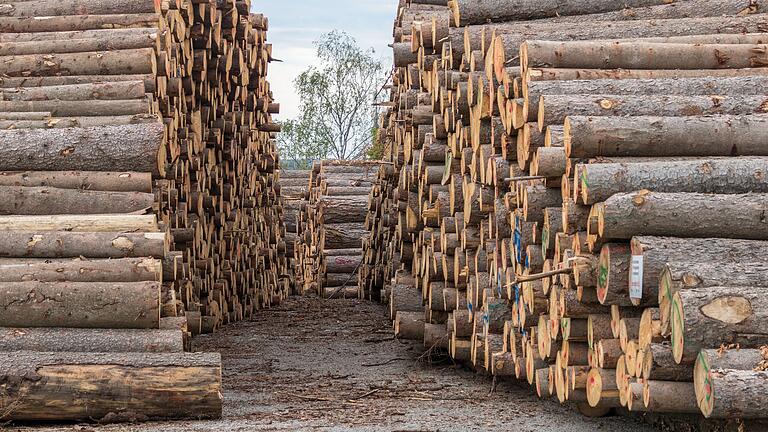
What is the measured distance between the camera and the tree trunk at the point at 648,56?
876 centimetres

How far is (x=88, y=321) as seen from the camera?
26.8 ft

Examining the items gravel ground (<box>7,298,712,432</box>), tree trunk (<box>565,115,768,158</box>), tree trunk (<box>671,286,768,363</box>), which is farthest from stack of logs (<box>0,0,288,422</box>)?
tree trunk (<box>671,286,768,363</box>)

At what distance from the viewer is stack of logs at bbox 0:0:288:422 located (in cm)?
758

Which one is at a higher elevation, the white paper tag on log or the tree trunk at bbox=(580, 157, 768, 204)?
the tree trunk at bbox=(580, 157, 768, 204)

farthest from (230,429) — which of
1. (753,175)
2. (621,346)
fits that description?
(753,175)

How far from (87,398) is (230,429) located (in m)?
1.06

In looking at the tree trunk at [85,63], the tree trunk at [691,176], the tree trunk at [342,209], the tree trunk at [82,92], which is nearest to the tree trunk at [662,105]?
the tree trunk at [691,176]

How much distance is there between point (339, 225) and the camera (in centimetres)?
2280

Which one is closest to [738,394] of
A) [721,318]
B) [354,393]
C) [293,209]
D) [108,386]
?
[721,318]

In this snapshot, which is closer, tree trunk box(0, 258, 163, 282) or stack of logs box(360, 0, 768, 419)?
stack of logs box(360, 0, 768, 419)

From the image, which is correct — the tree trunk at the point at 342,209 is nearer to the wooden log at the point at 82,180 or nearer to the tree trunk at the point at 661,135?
the wooden log at the point at 82,180

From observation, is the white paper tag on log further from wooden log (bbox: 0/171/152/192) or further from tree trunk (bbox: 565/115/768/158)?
wooden log (bbox: 0/171/152/192)

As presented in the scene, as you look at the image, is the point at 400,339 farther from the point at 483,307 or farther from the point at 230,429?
the point at 230,429

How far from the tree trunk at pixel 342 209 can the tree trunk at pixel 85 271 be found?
1419 centimetres
